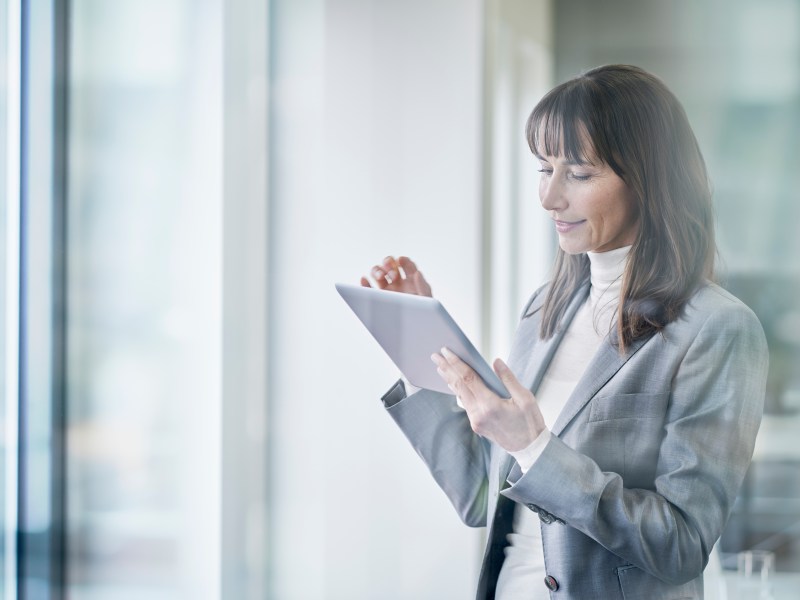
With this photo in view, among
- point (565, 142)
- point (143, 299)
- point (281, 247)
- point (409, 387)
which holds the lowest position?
point (409, 387)

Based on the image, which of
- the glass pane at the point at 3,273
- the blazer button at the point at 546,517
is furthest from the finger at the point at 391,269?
the glass pane at the point at 3,273

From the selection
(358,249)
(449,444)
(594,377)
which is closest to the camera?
(594,377)

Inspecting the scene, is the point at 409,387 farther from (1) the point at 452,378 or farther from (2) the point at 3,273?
(2) the point at 3,273

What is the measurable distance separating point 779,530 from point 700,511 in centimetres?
30

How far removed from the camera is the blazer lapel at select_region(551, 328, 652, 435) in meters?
1.06

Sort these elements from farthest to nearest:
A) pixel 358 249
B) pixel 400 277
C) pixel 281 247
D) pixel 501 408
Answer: pixel 281 247 < pixel 358 249 < pixel 400 277 < pixel 501 408

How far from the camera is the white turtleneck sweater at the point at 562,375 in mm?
1098

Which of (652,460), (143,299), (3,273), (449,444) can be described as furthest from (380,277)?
(3,273)

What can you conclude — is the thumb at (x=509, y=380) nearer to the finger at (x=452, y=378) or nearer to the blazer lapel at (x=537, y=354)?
the finger at (x=452, y=378)

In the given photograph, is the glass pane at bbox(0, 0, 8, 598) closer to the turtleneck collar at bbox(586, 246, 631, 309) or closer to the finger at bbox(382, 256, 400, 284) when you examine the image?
the finger at bbox(382, 256, 400, 284)

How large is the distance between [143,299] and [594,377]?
120 cm

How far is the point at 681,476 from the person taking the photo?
1002 mm

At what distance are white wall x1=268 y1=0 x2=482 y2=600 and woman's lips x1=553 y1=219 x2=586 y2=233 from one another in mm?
218

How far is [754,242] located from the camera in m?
1.19
